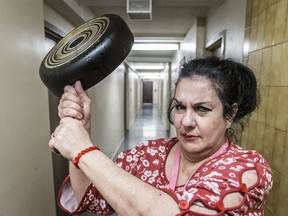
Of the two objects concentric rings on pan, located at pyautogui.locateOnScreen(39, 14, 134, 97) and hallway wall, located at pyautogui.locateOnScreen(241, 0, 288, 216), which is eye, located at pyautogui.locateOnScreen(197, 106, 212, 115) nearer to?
concentric rings on pan, located at pyautogui.locateOnScreen(39, 14, 134, 97)

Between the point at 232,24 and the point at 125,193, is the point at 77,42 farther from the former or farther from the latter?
the point at 232,24

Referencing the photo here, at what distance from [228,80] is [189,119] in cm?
18

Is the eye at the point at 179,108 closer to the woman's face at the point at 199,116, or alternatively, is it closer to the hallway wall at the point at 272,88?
the woman's face at the point at 199,116

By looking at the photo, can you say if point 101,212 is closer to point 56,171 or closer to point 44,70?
point 44,70

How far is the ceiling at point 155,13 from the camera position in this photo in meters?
2.06

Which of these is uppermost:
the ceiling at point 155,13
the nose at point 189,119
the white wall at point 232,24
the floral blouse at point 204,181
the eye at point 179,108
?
the ceiling at point 155,13

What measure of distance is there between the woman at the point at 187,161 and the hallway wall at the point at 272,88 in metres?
0.40

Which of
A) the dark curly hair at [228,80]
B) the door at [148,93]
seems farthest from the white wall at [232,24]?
the door at [148,93]

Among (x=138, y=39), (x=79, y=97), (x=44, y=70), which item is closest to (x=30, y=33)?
(x=44, y=70)

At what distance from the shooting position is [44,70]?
699mm

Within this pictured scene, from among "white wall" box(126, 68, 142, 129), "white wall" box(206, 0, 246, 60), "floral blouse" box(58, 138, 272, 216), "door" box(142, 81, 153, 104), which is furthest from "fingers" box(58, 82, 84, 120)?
Result: "door" box(142, 81, 153, 104)

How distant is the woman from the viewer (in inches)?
19.7

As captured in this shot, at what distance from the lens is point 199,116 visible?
2.24 ft

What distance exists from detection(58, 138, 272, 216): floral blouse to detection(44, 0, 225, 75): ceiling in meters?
1.53
